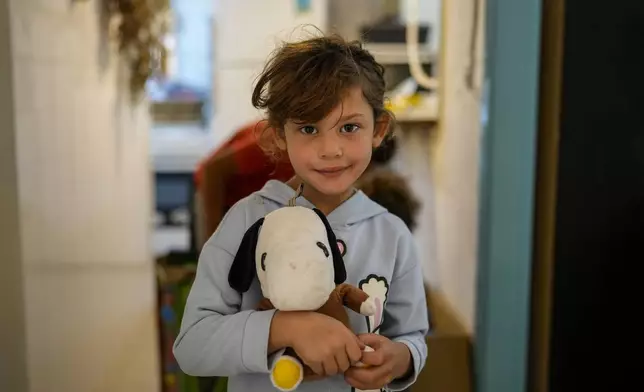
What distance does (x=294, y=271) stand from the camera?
0.53m

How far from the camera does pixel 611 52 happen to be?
1.11 m

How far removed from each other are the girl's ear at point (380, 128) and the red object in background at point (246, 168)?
0.13 metres

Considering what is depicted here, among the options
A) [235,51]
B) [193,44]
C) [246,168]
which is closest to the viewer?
[246,168]

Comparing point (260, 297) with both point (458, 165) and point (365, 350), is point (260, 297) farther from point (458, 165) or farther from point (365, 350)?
point (458, 165)

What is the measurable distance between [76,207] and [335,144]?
998 millimetres

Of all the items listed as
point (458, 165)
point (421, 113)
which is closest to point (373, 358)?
point (458, 165)

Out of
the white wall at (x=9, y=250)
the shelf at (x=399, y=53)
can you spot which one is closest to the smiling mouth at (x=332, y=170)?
the white wall at (x=9, y=250)

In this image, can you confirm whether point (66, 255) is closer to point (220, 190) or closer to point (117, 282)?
point (220, 190)

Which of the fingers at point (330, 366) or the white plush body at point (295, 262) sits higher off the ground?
the white plush body at point (295, 262)

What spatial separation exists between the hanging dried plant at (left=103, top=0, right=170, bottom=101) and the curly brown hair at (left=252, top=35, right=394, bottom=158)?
3.83 feet

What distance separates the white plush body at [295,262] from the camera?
53 cm

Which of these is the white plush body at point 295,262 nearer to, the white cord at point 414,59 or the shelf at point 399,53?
the white cord at point 414,59

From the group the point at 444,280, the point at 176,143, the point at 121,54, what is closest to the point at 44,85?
the point at 121,54

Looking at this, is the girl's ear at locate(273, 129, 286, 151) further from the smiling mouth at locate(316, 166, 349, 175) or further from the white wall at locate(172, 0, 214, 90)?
the white wall at locate(172, 0, 214, 90)
